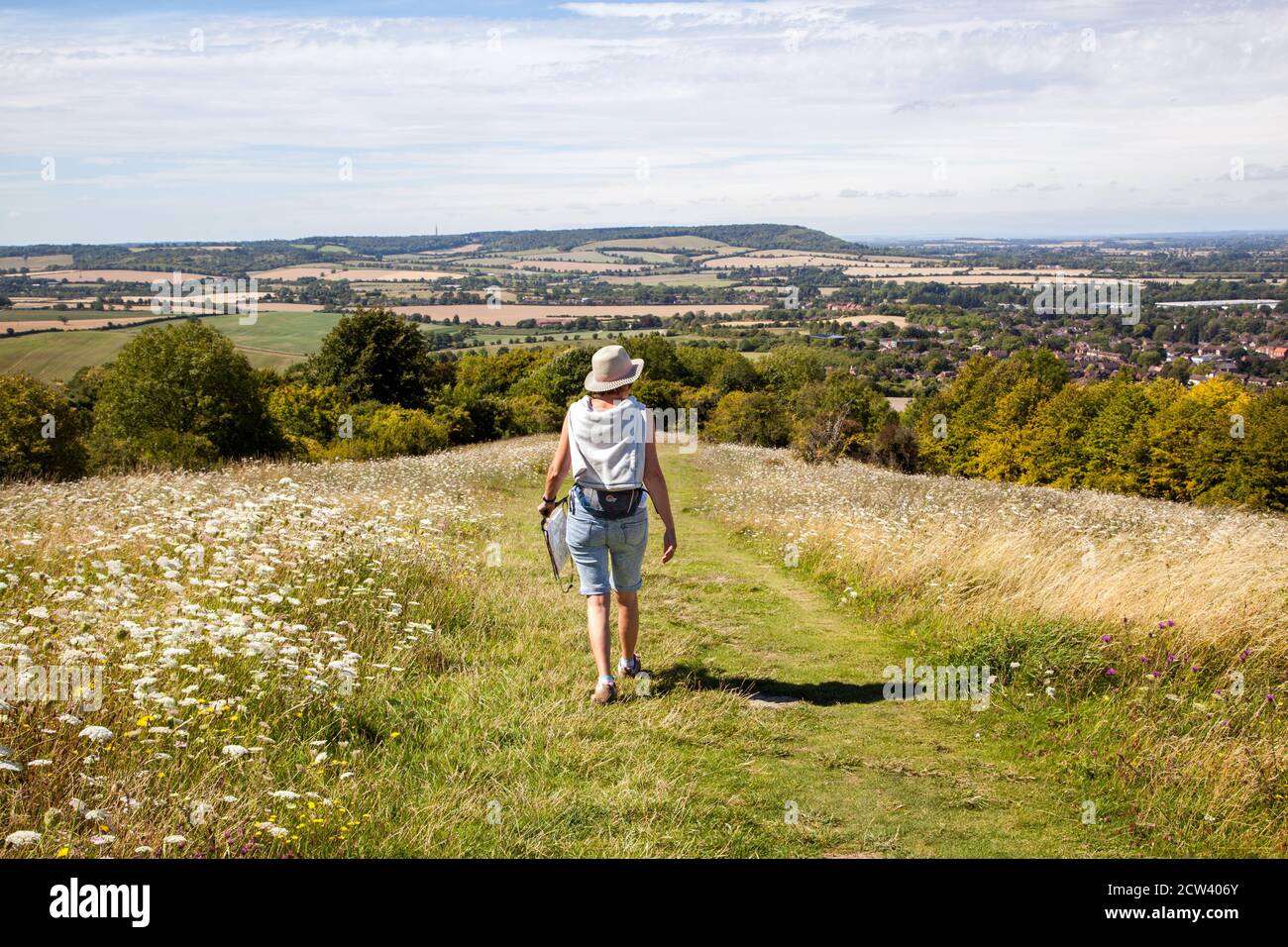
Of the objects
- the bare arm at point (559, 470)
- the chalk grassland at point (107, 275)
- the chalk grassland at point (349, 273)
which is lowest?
the bare arm at point (559, 470)

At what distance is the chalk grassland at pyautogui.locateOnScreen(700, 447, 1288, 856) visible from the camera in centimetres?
477

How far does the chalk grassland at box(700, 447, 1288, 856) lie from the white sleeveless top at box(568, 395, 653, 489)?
10.6ft

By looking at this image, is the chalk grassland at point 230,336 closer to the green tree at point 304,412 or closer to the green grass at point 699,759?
the green tree at point 304,412

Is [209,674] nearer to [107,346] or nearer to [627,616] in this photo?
[627,616]

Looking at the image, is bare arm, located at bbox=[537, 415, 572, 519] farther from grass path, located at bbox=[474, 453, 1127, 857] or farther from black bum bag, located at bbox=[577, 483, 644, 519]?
grass path, located at bbox=[474, 453, 1127, 857]

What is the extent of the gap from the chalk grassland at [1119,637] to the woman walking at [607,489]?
9.48 ft

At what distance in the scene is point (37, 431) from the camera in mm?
32688

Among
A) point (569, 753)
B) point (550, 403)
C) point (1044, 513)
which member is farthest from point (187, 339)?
point (569, 753)

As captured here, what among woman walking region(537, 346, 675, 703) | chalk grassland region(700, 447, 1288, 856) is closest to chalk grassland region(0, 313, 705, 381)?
chalk grassland region(700, 447, 1288, 856)

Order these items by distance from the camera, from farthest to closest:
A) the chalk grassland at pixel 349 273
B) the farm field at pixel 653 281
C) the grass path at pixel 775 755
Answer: the farm field at pixel 653 281 → the chalk grassland at pixel 349 273 → the grass path at pixel 775 755

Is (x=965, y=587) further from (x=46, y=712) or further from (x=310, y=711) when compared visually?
(x=46, y=712)

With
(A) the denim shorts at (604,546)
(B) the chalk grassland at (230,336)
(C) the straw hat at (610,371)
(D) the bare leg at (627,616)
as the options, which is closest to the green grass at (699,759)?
(D) the bare leg at (627,616)

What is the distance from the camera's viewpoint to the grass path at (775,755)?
4.48 meters

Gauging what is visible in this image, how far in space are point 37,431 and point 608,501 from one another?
34.9m
